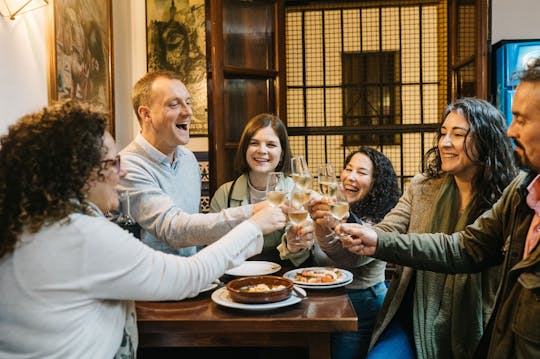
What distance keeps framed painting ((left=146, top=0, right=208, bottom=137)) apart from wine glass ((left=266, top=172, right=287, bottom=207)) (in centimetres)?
270

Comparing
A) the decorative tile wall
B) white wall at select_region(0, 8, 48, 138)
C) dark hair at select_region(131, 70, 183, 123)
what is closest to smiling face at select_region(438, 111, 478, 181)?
dark hair at select_region(131, 70, 183, 123)

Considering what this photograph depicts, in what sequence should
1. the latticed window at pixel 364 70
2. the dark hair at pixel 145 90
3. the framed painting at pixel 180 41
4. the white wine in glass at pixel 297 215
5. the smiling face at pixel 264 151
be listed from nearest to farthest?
the white wine in glass at pixel 297 215
the dark hair at pixel 145 90
the smiling face at pixel 264 151
the framed painting at pixel 180 41
the latticed window at pixel 364 70

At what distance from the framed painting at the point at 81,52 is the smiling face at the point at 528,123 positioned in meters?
1.87

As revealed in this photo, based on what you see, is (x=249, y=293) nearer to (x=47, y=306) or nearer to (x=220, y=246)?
(x=220, y=246)

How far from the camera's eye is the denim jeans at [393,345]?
1887 millimetres

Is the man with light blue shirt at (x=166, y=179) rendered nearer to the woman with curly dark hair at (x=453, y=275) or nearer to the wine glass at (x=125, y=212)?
the wine glass at (x=125, y=212)

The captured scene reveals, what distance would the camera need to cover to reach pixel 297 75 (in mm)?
4875

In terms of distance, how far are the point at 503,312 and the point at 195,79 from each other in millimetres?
3397

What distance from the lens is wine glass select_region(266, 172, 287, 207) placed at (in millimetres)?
1708

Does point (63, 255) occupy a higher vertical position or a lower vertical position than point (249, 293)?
higher

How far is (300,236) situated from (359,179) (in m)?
1.10

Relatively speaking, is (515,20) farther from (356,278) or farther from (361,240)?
(361,240)

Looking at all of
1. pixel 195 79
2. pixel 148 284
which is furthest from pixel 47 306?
pixel 195 79

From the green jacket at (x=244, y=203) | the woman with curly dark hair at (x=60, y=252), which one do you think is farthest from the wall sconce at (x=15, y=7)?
the green jacket at (x=244, y=203)
